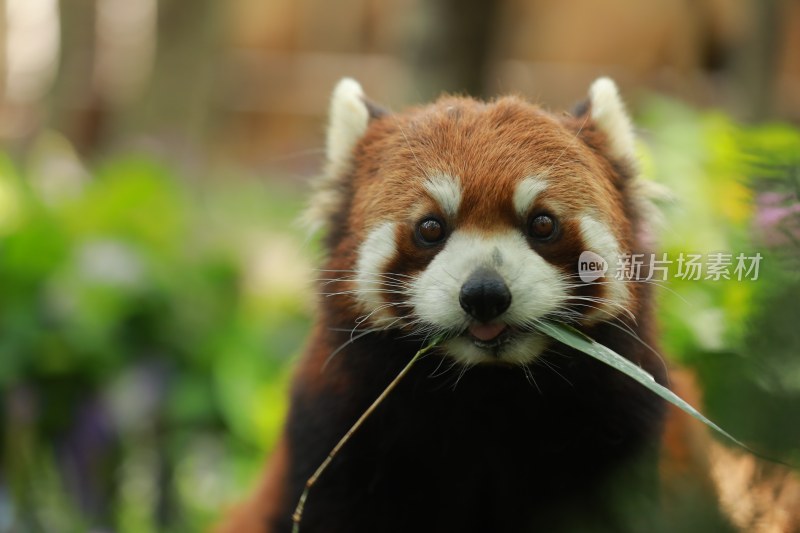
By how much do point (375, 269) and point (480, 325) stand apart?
0.37 meters

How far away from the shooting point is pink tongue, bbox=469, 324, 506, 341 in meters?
2.05

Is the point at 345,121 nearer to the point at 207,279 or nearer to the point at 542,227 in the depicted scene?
the point at 542,227

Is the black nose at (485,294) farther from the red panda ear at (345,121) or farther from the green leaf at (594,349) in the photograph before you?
the red panda ear at (345,121)

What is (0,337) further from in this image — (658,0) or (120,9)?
(658,0)

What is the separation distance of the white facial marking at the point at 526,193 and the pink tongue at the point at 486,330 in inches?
11.1

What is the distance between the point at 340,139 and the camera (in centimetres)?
265

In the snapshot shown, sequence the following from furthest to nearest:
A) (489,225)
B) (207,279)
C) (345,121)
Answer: (207,279)
(345,121)
(489,225)

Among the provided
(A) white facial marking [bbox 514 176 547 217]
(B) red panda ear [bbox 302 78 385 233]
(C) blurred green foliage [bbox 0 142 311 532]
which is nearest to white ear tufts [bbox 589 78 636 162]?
(A) white facial marking [bbox 514 176 547 217]

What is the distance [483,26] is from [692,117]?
4.56 feet

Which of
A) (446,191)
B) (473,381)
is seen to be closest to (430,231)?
(446,191)

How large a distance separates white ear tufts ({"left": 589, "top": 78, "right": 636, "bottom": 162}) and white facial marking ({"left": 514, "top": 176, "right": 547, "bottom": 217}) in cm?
42

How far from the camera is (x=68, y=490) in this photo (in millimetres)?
4395

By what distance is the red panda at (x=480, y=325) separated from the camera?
2.11 m

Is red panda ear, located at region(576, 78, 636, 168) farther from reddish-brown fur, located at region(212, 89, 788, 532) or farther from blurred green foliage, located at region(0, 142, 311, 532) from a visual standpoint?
blurred green foliage, located at region(0, 142, 311, 532)
